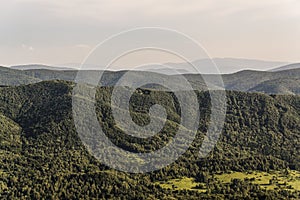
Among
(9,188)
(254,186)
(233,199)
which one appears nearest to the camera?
(233,199)

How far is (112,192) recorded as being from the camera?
560 ft

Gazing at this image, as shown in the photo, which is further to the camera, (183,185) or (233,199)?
(183,185)

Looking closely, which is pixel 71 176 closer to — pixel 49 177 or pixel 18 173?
pixel 49 177

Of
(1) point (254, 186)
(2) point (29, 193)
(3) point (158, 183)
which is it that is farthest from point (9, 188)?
(1) point (254, 186)

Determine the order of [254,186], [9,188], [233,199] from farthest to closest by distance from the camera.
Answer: [254,186] → [9,188] → [233,199]

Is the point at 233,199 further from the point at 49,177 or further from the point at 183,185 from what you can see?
the point at 49,177

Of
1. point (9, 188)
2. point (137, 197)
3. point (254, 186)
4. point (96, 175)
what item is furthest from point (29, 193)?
point (254, 186)

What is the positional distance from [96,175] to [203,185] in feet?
163

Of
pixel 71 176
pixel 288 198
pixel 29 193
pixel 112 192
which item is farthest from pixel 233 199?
pixel 29 193

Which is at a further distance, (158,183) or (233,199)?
(158,183)

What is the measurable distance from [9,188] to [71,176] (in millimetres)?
25965

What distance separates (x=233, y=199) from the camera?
163m

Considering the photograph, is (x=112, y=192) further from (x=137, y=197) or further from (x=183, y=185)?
(x=183, y=185)

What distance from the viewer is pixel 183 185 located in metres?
195
